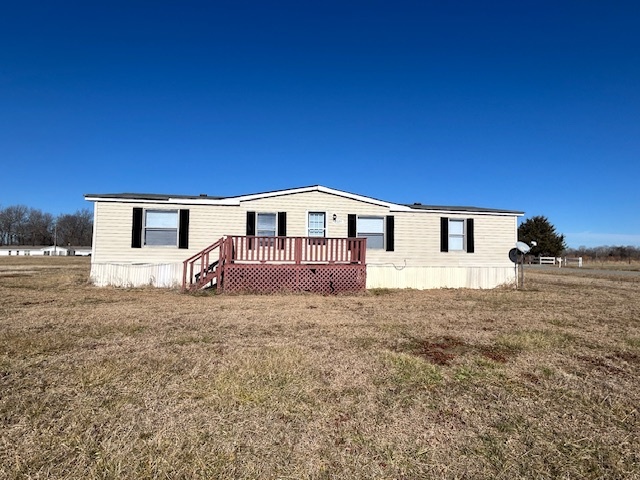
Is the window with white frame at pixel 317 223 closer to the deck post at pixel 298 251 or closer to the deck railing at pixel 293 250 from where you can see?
the deck railing at pixel 293 250

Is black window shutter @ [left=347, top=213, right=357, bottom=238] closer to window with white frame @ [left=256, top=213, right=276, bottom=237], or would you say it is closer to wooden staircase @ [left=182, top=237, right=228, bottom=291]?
window with white frame @ [left=256, top=213, right=276, bottom=237]

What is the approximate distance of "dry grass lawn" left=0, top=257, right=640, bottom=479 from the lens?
2285 millimetres

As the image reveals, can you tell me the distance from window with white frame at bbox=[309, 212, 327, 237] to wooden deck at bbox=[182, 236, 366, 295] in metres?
0.99

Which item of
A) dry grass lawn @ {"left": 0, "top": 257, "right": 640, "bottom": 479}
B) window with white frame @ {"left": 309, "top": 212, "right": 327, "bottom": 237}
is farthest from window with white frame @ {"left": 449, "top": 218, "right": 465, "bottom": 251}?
dry grass lawn @ {"left": 0, "top": 257, "right": 640, "bottom": 479}

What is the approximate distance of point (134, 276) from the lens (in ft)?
→ 38.4

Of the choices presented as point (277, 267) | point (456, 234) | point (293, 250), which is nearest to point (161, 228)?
point (277, 267)

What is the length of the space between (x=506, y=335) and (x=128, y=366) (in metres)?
5.40

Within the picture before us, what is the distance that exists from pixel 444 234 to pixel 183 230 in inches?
365

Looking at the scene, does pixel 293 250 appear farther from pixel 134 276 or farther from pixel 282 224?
pixel 134 276

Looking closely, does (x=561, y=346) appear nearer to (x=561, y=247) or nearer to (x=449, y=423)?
(x=449, y=423)

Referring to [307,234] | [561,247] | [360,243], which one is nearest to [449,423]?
[360,243]

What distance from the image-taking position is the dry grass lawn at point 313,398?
2285 millimetres

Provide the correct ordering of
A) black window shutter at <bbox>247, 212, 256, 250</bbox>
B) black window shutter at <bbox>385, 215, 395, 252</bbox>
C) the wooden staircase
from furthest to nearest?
black window shutter at <bbox>385, 215, 395, 252</bbox> → black window shutter at <bbox>247, 212, 256, 250</bbox> → the wooden staircase

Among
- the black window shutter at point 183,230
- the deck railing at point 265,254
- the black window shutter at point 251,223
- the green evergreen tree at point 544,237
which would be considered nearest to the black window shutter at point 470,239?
the deck railing at point 265,254
